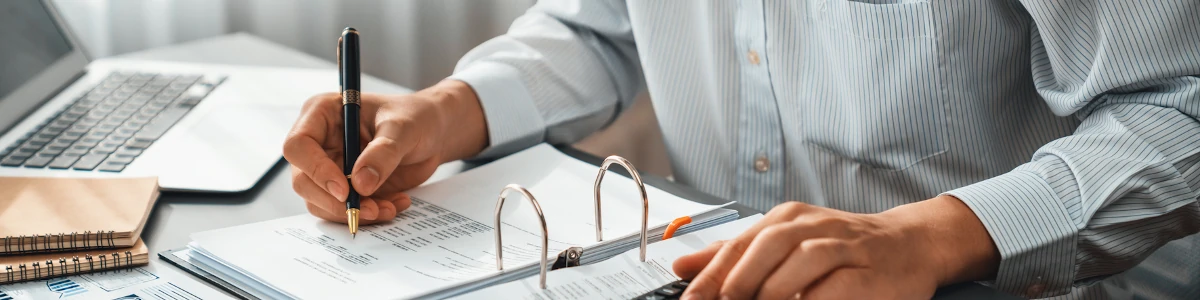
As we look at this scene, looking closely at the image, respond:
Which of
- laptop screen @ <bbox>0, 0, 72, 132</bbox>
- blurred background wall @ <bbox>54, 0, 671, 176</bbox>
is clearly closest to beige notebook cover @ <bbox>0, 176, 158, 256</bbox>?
laptop screen @ <bbox>0, 0, 72, 132</bbox>

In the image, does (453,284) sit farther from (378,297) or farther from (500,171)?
(500,171)

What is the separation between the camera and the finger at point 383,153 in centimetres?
74

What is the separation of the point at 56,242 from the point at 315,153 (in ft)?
0.64

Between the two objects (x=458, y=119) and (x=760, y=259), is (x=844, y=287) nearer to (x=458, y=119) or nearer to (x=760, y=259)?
(x=760, y=259)

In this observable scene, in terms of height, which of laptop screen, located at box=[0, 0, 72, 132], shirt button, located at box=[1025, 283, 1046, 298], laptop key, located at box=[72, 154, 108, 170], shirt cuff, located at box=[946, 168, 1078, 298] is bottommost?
shirt button, located at box=[1025, 283, 1046, 298]

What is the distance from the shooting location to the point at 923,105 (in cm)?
88

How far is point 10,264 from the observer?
0.65 meters

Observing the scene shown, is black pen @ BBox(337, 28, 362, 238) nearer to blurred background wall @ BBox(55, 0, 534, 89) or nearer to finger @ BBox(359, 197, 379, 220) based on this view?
finger @ BBox(359, 197, 379, 220)

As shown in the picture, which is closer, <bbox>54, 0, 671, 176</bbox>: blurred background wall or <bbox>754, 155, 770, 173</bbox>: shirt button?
<bbox>754, 155, 770, 173</bbox>: shirt button

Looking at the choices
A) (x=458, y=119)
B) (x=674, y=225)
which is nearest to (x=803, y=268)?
(x=674, y=225)

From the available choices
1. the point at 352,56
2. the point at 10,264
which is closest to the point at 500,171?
the point at 352,56

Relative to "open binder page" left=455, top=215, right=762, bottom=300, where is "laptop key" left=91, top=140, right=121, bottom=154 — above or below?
above

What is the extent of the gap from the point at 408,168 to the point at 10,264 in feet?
1.03

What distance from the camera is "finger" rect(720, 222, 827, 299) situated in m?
0.55
